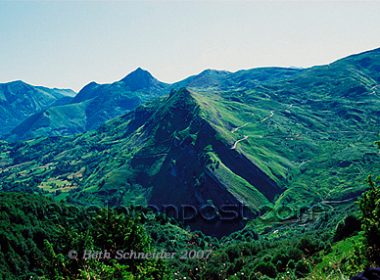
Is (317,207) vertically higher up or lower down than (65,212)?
lower down

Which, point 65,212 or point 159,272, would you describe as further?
point 65,212

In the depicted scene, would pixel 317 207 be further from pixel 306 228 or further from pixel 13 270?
pixel 13 270

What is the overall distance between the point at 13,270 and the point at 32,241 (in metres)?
15.0

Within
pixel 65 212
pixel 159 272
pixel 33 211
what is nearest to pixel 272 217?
pixel 65 212

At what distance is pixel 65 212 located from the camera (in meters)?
156

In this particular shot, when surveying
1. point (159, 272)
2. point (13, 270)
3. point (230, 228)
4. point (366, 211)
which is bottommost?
point (230, 228)

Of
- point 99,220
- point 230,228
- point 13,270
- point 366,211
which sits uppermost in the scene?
point 366,211

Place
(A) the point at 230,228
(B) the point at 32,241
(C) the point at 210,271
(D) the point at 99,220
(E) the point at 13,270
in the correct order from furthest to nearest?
(A) the point at 230,228 → (B) the point at 32,241 → (E) the point at 13,270 → (C) the point at 210,271 → (D) the point at 99,220

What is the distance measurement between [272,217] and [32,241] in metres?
129

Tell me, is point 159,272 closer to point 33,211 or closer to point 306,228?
point 33,211

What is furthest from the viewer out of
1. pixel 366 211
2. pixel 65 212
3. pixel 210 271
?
pixel 65 212

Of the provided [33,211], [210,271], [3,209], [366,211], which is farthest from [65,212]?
[366,211]

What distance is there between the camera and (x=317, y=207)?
19962 centimetres

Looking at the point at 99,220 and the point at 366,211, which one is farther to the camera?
the point at 99,220
